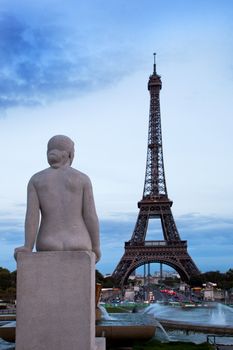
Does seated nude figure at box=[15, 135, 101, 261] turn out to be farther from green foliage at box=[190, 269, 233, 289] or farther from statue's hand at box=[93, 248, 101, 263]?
green foliage at box=[190, 269, 233, 289]

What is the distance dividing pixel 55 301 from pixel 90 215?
1052mm

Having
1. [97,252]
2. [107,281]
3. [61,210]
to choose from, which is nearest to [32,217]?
[61,210]

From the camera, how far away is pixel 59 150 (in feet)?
19.6

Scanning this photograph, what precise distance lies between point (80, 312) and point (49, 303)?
338 mm

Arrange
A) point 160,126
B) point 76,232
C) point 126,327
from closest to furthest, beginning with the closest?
point 76,232
point 126,327
point 160,126

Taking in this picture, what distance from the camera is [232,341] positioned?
16.7 m

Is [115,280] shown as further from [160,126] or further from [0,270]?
[160,126]

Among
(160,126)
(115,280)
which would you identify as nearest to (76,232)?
(115,280)

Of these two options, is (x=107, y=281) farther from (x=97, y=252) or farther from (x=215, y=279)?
(x=97, y=252)

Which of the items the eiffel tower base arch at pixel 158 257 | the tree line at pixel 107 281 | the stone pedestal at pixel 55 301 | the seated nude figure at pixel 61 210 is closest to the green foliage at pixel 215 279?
the tree line at pixel 107 281

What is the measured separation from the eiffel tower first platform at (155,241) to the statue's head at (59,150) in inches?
2756

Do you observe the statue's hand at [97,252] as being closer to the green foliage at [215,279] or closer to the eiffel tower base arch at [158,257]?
the eiffel tower base arch at [158,257]

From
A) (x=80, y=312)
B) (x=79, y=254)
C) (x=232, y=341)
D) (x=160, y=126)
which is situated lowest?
(x=232, y=341)

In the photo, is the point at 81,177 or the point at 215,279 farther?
the point at 215,279
